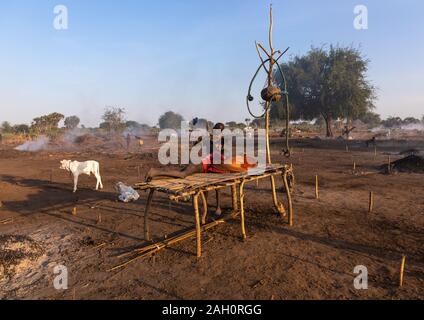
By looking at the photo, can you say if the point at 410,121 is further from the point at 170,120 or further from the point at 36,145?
the point at 36,145

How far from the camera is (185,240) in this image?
6746mm

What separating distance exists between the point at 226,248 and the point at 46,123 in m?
43.7

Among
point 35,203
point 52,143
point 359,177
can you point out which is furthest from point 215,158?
point 52,143

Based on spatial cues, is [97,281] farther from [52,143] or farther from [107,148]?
[52,143]

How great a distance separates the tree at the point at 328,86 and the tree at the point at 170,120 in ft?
180

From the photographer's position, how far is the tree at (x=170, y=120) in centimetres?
8802

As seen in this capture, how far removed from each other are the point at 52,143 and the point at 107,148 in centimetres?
811

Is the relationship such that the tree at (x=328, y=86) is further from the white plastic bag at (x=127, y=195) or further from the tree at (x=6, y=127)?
the tree at (x=6, y=127)

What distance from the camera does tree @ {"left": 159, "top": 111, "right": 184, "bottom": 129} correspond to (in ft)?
289

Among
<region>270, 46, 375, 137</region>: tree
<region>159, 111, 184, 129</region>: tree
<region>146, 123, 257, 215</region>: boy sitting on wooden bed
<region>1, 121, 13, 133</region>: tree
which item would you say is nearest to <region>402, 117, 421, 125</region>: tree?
<region>270, 46, 375, 137</region>: tree

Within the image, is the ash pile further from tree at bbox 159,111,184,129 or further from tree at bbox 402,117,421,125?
tree at bbox 159,111,184,129

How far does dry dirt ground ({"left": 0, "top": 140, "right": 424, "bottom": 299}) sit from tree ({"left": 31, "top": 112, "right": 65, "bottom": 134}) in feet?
113

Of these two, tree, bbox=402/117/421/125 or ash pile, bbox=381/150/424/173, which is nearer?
ash pile, bbox=381/150/424/173
